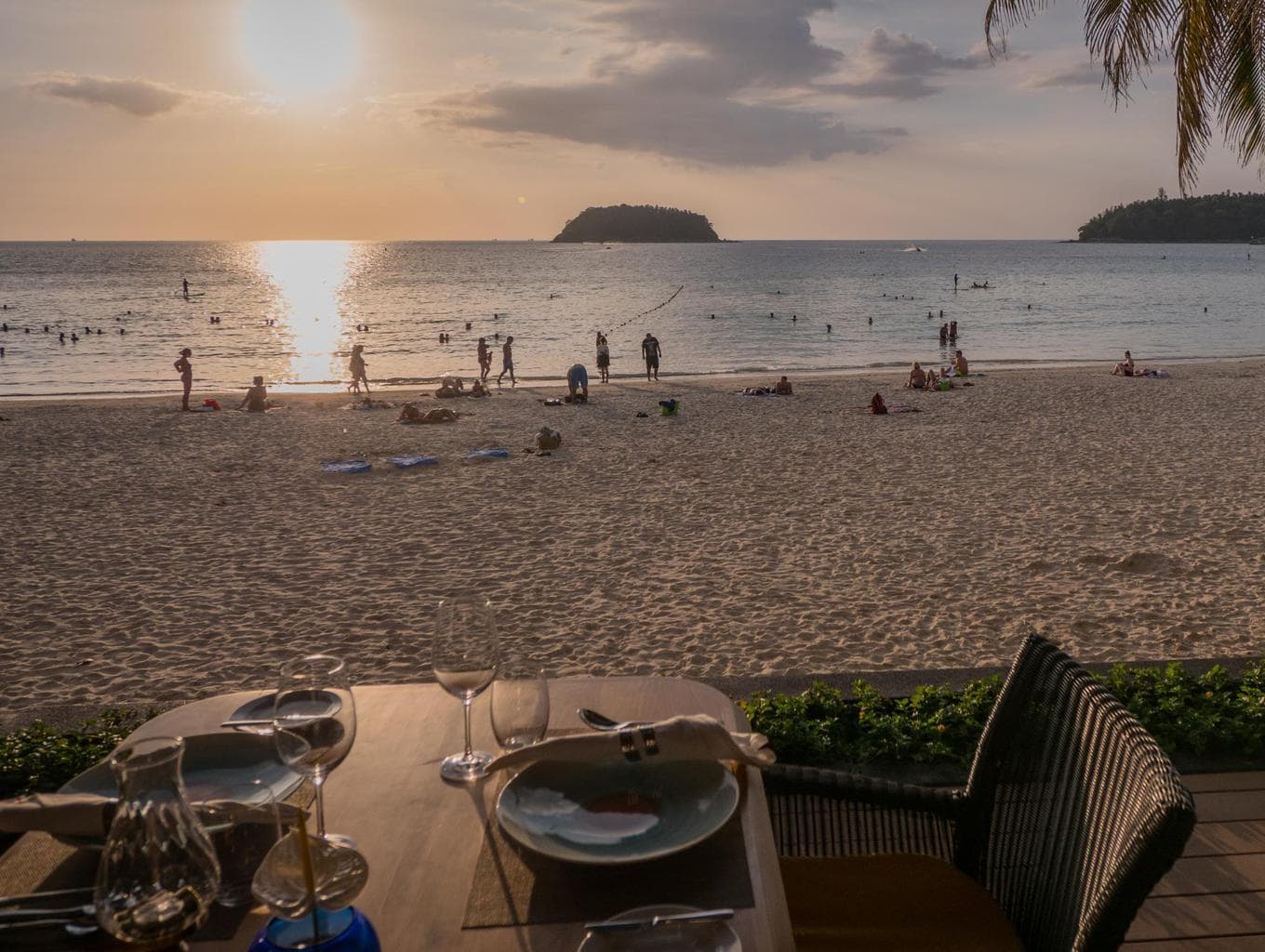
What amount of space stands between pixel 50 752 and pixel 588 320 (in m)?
54.1

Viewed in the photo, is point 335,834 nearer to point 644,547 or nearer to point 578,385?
point 644,547

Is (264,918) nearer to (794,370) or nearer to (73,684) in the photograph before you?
(73,684)

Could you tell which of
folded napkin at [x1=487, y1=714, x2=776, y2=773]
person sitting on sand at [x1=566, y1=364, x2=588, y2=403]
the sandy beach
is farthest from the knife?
person sitting on sand at [x1=566, y1=364, x2=588, y2=403]

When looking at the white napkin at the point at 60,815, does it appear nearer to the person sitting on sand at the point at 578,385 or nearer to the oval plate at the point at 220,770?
the oval plate at the point at 220,770

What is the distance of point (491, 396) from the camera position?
22094mm

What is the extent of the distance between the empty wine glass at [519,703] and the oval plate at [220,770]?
422 millimetres

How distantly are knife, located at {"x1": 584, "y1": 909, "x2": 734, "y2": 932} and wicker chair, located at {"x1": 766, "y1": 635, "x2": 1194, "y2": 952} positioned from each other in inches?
30.7

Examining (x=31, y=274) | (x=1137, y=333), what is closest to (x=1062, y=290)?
(x=1137, y=333)

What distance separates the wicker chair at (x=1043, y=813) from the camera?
1.78 metres

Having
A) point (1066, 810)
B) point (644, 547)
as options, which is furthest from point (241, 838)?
point (644, 547)

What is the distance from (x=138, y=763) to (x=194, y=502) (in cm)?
1093

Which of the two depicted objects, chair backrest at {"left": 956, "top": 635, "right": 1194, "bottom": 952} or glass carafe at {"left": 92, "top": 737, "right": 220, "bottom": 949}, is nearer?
glass carafe at {"left": 92, "top": 737, "right": 220, "bottom": 949}

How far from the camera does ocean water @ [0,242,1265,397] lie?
117 feet

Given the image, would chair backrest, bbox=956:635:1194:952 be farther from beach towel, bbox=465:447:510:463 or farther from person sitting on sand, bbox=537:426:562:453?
person sitting on sand, bbox=537:426:562:453
